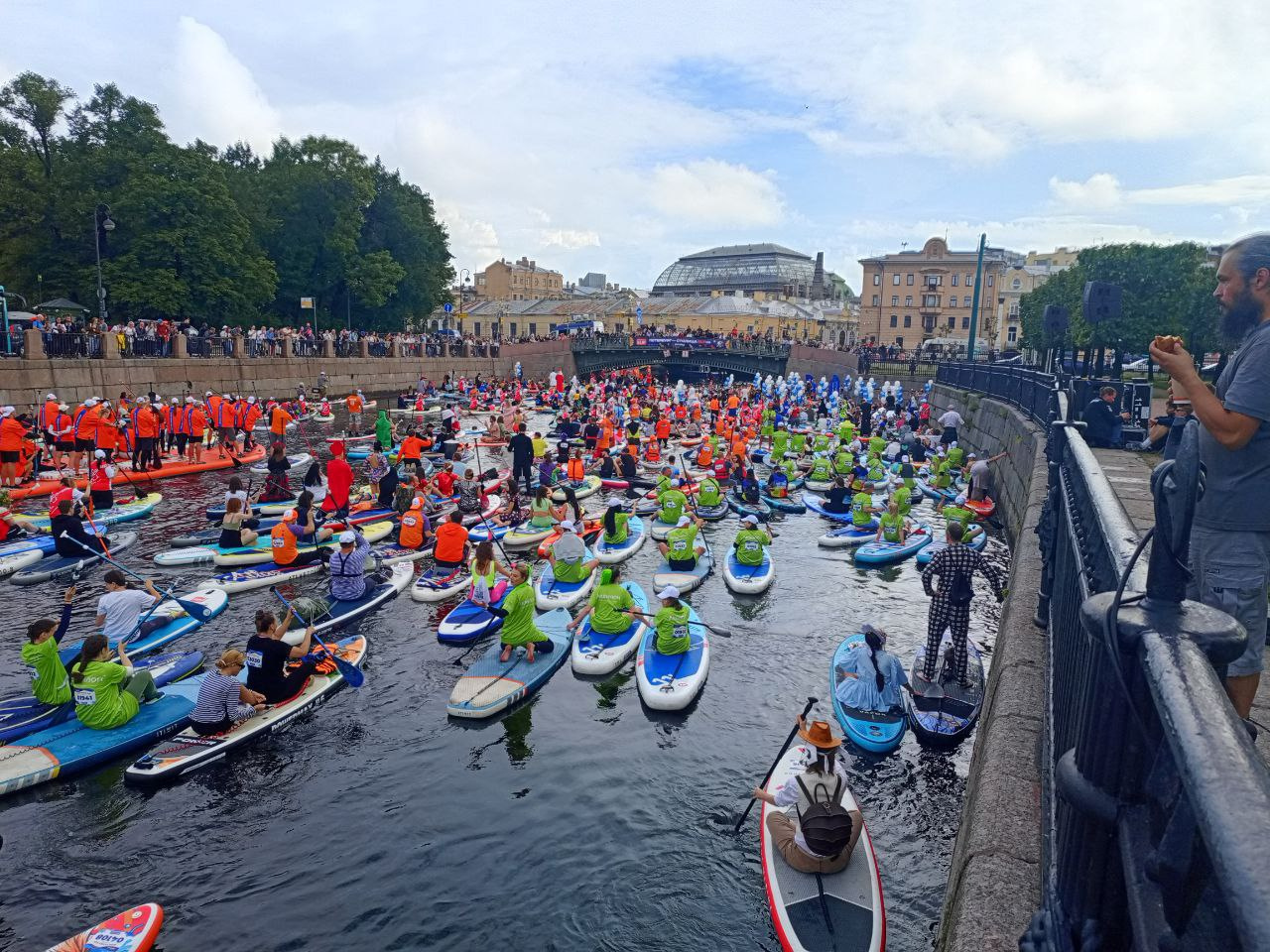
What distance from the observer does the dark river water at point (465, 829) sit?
805 cm

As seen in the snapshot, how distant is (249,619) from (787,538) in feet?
43.7

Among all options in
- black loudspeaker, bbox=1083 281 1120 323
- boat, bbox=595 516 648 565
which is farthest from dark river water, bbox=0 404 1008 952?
black loudspeaker, bbox=1083 281 1120 323

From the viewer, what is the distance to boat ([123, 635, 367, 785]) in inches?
387

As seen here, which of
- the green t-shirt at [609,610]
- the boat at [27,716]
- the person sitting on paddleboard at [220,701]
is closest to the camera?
the boat at [27,716]

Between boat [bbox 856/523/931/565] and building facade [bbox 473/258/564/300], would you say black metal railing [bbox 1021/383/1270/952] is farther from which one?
building facade [bbox 473/258/564/300]

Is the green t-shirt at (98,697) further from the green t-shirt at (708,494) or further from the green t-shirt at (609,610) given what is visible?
the green t-shirt at (708,494)

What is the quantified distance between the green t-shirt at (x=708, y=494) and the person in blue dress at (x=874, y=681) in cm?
1183

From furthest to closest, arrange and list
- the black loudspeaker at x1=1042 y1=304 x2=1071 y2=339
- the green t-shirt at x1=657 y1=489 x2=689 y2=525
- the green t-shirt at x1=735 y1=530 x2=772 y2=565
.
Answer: the green t-shirt at x1=657 y1=489 x2=689 y2=525 → the green t-shirt at x1=735 y1=530 x2=772 y2=565 → the black loudspeaker at x1=1042 y1=304 x2=1071 y2=339

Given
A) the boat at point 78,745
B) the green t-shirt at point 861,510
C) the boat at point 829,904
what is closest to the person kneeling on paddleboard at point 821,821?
the boat at point 829,904

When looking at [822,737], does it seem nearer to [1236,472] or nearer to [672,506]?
[1236,472]

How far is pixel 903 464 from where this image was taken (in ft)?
89.1

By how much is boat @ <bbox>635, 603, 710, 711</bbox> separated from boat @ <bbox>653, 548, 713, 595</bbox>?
3299 millimetres

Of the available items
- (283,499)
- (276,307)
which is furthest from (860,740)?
(276,307)

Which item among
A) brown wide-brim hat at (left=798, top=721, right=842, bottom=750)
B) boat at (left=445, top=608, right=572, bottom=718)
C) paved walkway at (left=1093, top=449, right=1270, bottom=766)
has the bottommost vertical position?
boat at (left=445, top=608, right=572, bottom=718)
